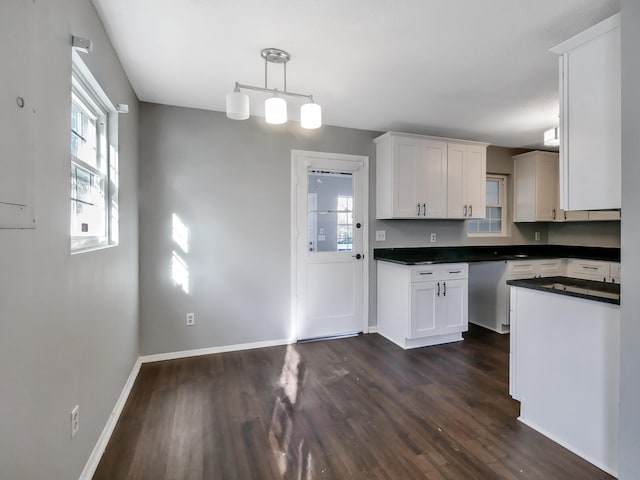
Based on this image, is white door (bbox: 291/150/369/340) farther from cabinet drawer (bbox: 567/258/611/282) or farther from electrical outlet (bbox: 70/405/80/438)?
cabinet drawer (bbox: 567/258/611/282)

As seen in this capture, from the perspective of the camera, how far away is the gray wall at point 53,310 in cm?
96

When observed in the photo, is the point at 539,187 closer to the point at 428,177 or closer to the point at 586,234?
the point at 586,234

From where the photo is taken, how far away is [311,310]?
142 inches

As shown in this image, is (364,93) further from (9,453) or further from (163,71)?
(9,453)

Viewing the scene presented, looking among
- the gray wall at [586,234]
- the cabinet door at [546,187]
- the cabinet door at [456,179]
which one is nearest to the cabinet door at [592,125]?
the cabinet door at [456,179]

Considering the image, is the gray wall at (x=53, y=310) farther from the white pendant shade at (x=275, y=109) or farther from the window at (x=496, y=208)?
the window at (x=496, y=208)

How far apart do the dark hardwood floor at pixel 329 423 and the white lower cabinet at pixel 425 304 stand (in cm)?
34

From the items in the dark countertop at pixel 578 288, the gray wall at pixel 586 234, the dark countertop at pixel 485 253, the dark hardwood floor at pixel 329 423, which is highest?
the gray wall at pixel 586 234

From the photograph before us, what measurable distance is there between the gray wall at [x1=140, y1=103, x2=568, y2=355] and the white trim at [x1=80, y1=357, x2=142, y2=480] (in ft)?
2.09

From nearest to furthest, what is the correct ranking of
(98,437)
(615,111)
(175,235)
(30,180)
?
1. (30,180)
2. (615,111)
3. (98,437)
4. (175,235)

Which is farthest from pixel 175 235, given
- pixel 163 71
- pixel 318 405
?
pixel 318 405

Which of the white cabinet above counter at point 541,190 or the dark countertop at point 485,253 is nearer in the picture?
the dark countertop at point 485,253

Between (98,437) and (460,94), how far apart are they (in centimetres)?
362

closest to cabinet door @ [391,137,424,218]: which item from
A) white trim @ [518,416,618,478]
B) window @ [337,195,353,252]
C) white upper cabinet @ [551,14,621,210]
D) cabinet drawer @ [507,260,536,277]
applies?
window @ [337,195,353,252]
